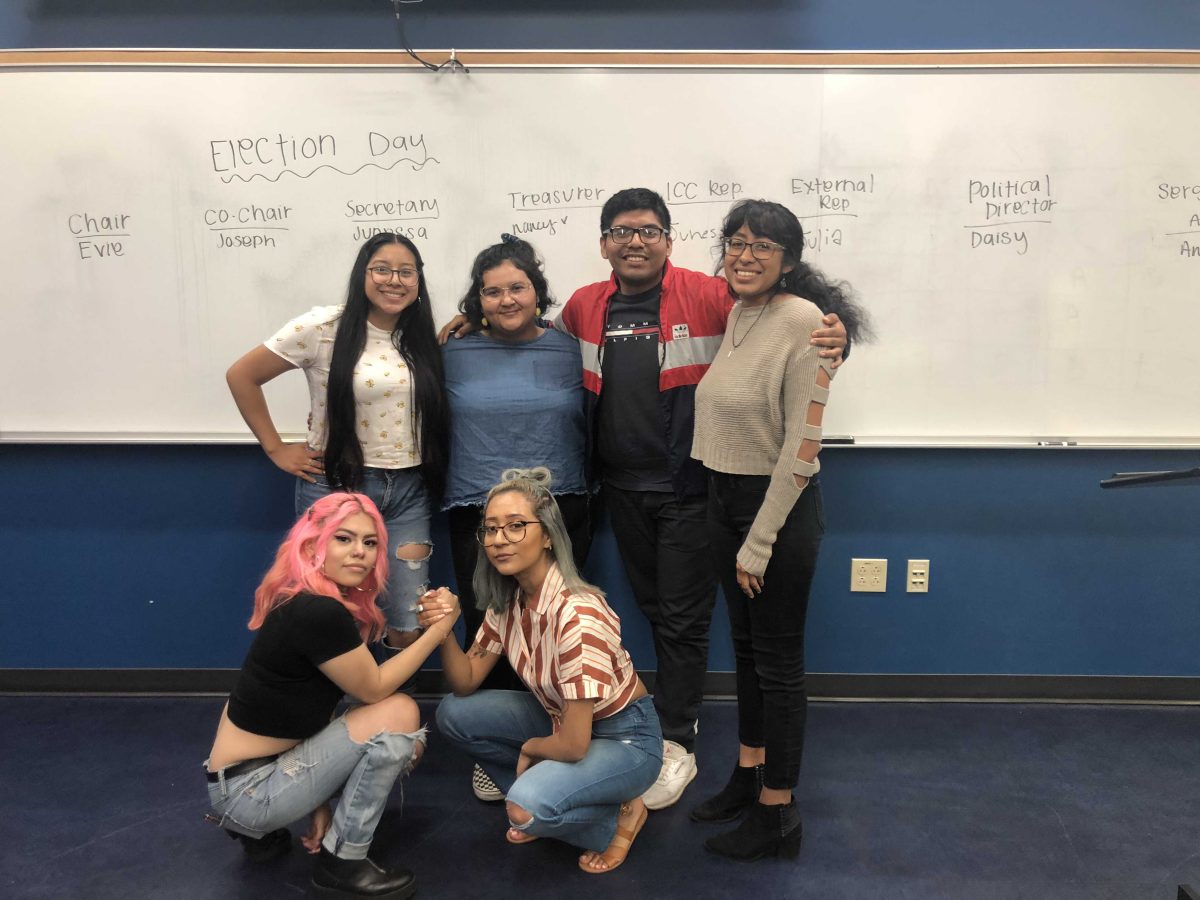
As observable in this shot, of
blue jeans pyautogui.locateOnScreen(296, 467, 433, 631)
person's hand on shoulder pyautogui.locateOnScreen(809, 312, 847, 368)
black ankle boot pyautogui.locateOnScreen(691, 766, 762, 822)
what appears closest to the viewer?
person's hand on shoulder pyautogui.locateOnScreen(809, 312, 847, 368)

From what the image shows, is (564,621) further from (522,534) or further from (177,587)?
(177,587)

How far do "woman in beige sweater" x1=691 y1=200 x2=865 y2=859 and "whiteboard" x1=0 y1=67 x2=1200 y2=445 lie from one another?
708 mm

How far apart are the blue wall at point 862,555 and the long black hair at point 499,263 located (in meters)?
0.81

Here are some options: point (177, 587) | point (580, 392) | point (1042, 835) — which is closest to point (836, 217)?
point (580, 392)

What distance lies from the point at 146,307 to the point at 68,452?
537 millimetres

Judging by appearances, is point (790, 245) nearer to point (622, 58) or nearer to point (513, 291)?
point (513, 291)

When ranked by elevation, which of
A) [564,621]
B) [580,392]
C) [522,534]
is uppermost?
[580,392]

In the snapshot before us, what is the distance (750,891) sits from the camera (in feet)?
5.58

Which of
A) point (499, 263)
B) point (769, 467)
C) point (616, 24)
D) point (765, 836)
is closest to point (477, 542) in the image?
point (499, 263)

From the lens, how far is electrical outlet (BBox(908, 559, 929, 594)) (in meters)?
2.45

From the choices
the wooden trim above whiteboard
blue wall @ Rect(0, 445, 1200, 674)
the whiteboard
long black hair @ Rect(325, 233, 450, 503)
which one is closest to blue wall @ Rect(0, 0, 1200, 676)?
blue wall @ Rect(0, 445, 1200, 674)

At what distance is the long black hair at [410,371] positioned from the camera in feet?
6.35

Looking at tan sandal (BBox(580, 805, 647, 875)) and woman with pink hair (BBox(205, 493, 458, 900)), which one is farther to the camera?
tan sandal (BBox(580, 805, 647, 875))

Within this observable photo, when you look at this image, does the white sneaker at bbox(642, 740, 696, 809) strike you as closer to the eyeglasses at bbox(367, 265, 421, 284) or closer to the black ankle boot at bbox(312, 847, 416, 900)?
the black ankle boot at bbox(312, 847, 416, 900)
